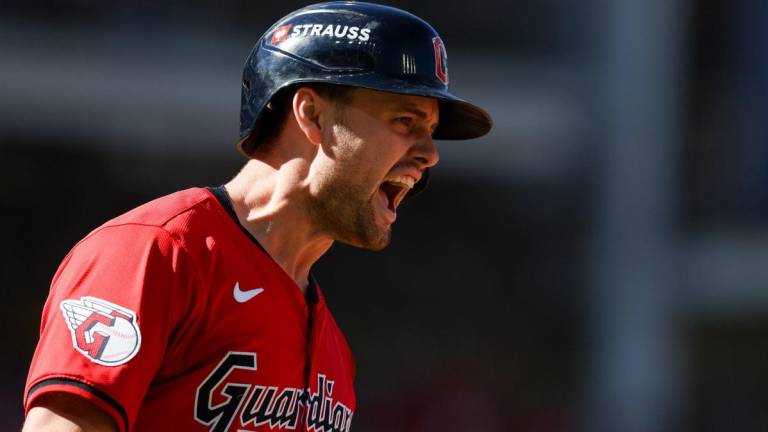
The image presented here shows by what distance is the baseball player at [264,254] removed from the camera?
226 cm

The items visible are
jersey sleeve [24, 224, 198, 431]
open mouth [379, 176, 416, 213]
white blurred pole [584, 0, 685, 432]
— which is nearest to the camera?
jersey sleeve [24, 224, 198, 431]

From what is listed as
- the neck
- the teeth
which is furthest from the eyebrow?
the neck

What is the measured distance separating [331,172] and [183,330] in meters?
0.61

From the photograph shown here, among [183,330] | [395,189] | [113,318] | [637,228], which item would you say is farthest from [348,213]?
[637,228]

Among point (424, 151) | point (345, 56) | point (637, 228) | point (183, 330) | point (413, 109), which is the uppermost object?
point (345, 56)

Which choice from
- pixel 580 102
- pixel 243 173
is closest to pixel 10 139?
pixel 580 102

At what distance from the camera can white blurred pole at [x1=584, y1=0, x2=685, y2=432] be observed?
36.0 feet

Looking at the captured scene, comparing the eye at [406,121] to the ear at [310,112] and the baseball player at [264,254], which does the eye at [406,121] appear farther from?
the ear at [310,112]

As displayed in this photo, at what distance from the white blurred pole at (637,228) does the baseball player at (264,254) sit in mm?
8164

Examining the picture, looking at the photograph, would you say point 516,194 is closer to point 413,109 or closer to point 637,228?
point 637,228

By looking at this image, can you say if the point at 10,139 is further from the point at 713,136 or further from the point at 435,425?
the point at 713,136

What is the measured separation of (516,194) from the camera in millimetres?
12305

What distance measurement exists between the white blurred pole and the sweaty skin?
8.47 metres

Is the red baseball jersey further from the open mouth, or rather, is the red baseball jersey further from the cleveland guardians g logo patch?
the open mouth
